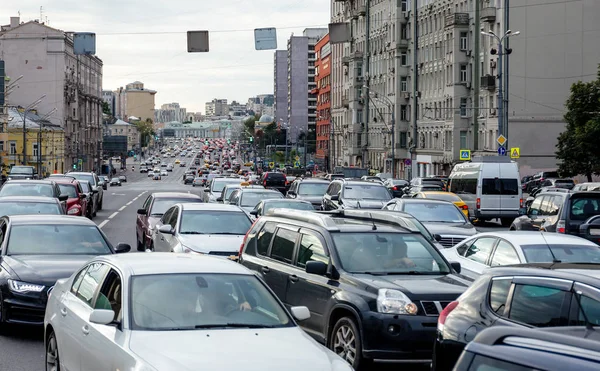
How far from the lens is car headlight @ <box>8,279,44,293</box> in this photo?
41.4ft

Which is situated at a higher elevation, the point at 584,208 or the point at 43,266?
the point at 584,208

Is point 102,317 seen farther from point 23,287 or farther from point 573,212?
point 573,212

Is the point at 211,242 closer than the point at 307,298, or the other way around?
the point at 307,298

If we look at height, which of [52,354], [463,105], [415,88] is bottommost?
[52,354]

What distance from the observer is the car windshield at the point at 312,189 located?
123 feet

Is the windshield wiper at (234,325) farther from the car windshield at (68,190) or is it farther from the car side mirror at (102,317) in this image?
the car windshield at (68,190)

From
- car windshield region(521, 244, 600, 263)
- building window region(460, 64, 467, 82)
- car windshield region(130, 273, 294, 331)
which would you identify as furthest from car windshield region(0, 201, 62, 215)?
building window region(460, 64, 467, 82)

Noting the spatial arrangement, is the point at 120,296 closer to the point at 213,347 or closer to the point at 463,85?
the point at 213,347

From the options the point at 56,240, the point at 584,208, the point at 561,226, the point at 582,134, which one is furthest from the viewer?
the point at 582,134

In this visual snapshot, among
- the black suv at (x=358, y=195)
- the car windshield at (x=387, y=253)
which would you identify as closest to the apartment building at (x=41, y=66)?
the black suv at (x=358, y=195)

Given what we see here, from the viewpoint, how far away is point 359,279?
10.6m

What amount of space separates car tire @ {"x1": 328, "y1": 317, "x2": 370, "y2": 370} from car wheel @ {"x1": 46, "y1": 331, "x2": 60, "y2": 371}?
113 inches

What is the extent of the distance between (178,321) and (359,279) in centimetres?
329

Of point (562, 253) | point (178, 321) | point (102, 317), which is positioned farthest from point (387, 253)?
point (102, 317)
